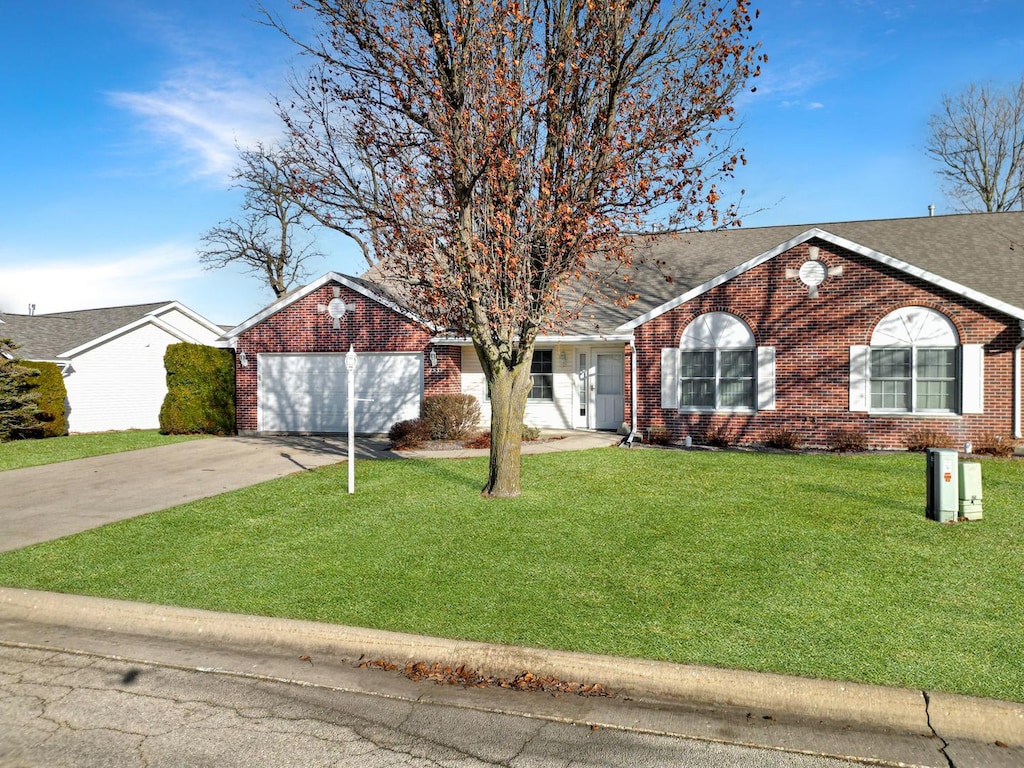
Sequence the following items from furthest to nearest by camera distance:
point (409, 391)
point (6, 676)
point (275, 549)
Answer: point (409, 391)
point (275, 549)
point (6, 676)

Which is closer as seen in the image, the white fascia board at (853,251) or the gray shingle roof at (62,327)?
the white fascia board at (853,251)

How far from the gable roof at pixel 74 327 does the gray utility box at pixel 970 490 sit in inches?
962

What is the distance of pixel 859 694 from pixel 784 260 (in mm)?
13167

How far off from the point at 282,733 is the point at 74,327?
91.7ft

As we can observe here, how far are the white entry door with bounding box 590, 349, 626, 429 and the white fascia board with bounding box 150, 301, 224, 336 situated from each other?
55.7 feet

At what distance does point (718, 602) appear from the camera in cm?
610

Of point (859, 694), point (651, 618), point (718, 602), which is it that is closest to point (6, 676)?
point (651, 618)

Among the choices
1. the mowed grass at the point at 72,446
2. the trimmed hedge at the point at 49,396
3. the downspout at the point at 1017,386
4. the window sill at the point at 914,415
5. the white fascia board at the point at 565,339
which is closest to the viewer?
the downspout at the point at 1017,386

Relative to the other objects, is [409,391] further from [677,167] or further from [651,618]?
[651,618]

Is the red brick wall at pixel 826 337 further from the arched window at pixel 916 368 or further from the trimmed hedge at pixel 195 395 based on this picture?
the trimmed hedge at pixel 195 395

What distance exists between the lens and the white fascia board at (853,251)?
48.5 ft

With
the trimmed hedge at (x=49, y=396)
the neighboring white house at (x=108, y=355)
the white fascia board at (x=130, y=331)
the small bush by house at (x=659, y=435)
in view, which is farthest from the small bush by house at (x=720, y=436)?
the neighboring white house at (x=108, y=355)

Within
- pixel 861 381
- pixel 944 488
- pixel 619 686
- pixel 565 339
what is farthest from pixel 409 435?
pixel 619 686

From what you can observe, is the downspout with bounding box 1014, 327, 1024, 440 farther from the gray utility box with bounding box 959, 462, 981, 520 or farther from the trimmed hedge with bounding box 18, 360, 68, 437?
the trimmed hedge with bounding box 18, 360, 68, 437
